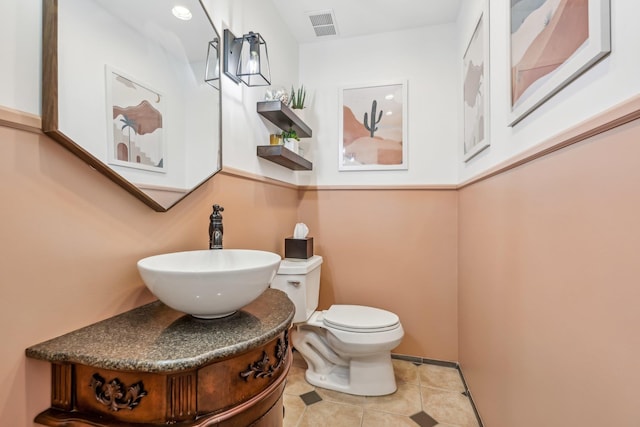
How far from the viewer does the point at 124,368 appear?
589 millimetres

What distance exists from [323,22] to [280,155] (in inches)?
45.9

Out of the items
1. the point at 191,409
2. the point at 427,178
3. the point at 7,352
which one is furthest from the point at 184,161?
the point at 427,178

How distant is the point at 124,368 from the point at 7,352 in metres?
0.28

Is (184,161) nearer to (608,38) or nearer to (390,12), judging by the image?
(608,38)

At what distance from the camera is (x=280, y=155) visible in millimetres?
1728

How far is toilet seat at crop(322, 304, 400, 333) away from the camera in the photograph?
170 centimetres

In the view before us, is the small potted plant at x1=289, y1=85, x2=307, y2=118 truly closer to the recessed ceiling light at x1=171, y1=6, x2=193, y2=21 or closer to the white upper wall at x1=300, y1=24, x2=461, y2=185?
the white upper wall at x1=300, y1=24, x2=461, y2=185

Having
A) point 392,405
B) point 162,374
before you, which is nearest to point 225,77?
point 162,374

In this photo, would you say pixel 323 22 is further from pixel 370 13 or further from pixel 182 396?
pixel 182 396

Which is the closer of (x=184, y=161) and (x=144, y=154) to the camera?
(x=144, y=154)

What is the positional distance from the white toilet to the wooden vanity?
98 cm

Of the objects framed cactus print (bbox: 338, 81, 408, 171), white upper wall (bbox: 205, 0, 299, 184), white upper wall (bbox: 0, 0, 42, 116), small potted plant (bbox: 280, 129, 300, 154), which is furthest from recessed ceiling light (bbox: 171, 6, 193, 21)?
framed cactus print (bbox: 338, 81, 408, 171)

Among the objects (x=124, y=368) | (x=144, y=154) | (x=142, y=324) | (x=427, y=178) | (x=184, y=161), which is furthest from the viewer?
(x=427, y=178)

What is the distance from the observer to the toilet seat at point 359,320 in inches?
66.9
